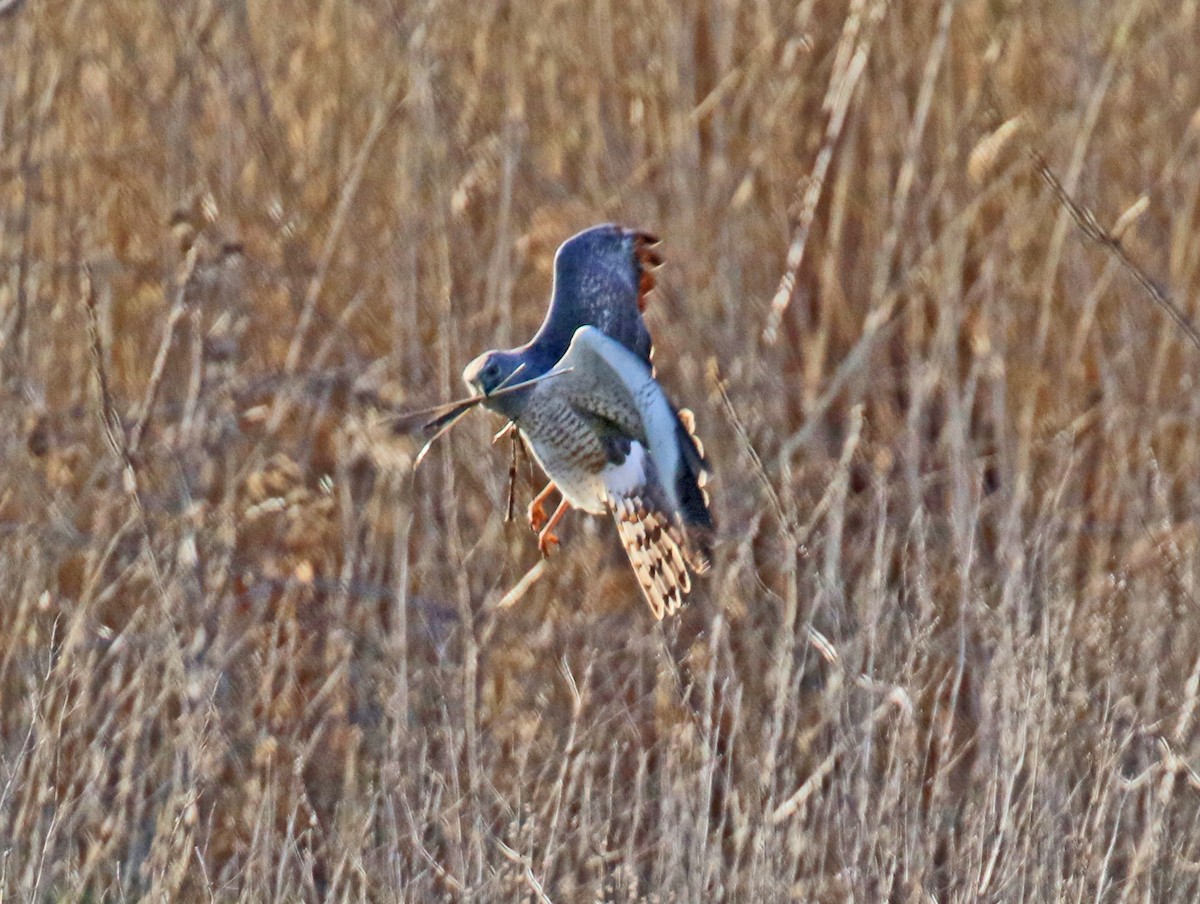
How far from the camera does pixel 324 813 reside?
164 inches

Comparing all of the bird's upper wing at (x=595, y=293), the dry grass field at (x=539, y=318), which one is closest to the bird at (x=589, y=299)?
the bird's upper wing at (x=595, y=293)

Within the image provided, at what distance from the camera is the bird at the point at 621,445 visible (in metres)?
2.81

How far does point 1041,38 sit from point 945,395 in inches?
41.2

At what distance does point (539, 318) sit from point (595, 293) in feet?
5.32

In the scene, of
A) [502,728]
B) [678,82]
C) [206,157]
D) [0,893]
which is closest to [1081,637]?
[502,728]

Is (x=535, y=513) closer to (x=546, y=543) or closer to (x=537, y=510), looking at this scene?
(x=537, y=510)

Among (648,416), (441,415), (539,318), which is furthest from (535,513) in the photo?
(539,318)

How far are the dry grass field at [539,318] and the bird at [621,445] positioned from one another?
2.25 ft

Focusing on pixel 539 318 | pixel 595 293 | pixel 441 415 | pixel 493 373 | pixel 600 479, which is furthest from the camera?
pixel 539 318

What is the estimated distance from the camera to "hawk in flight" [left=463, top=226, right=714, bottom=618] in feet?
9.25

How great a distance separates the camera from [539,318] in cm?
455

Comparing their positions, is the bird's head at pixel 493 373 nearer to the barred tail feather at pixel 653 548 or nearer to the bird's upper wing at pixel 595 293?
the bird's upper wing at pixel 595 293

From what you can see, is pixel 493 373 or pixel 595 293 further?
pixel 595 293

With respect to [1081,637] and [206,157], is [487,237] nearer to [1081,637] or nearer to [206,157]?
[206,157]
